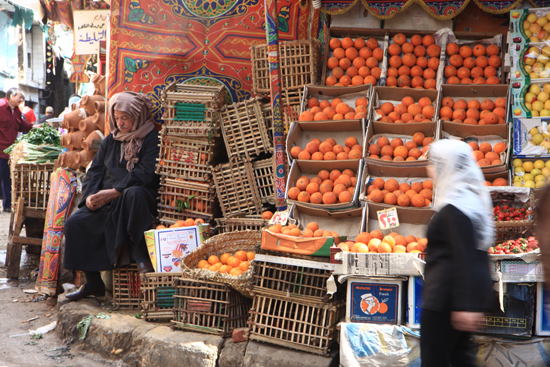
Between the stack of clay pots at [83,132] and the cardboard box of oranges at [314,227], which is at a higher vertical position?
the stack of clay pots at [83,132]

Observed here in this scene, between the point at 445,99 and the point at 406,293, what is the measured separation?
2.22 m

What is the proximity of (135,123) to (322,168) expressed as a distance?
209cm

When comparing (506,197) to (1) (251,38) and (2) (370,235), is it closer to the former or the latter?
(2) (370,235)

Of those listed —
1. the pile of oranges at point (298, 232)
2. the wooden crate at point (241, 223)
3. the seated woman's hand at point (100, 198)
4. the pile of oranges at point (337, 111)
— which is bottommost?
the wooden crate at point (241, 223)

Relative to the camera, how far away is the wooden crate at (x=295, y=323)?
367cm

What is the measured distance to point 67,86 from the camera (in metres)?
25.3

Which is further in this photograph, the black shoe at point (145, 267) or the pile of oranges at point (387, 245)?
the black shoe at point (145, 267)

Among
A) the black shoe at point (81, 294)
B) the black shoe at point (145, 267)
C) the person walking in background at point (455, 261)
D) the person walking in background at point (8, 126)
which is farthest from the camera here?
the person walking in background at point (8, 126)

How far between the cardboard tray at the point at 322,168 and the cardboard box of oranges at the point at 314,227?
7 cm

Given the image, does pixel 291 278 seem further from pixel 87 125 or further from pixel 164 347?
pixel 87 125

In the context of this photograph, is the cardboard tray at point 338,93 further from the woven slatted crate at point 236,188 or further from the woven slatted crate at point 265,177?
the woven slatted crate at point 236,188

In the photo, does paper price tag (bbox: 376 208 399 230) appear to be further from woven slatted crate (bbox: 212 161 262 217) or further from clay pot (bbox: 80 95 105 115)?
clay pot (bbox: 80 95 105 115)

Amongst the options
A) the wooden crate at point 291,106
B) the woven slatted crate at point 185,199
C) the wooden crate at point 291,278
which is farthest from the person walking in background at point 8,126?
the wooden crate at point 291,278

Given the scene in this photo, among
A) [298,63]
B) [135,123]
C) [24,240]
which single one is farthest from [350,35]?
[24,240]
